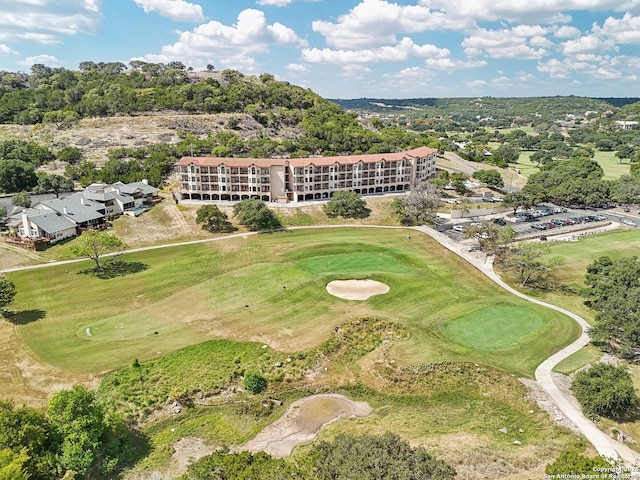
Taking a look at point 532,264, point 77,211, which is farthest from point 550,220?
point 77,211

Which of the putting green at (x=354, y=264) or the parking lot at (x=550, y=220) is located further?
the parking lot at (x=550, y=220)

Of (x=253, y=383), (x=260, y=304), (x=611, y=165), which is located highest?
(x=611, y=165)

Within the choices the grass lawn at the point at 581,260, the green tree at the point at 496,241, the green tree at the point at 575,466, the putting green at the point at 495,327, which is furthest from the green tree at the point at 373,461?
the green tree at the point at 496,241

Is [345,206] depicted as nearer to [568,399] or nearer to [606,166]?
[568,399]

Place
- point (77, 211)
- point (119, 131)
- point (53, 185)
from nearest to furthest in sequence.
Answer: point (77, 211)
point (53, 185)
point (119, 131)

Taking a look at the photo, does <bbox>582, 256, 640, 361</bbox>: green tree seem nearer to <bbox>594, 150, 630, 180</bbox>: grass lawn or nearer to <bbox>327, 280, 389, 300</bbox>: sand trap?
<bbox>327, 280, 389, 300</bbox>: sand trap

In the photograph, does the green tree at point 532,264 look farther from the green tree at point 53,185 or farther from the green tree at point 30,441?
the green tree at point 53,185
